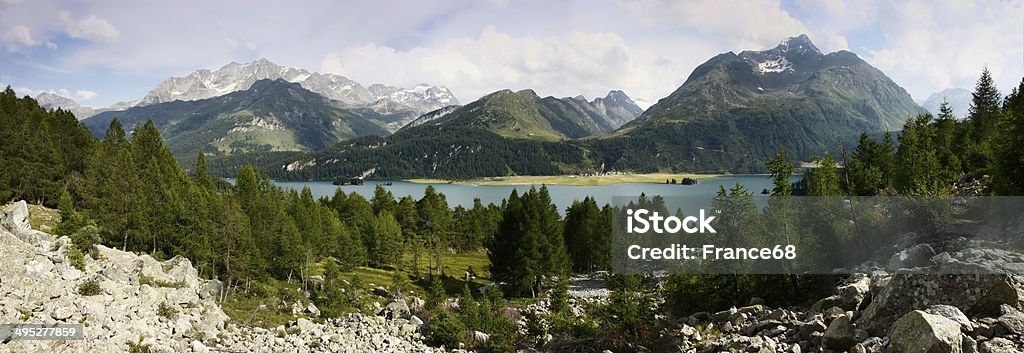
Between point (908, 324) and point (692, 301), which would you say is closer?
point (908, 324)

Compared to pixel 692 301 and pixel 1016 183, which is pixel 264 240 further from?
pixel 1016 183

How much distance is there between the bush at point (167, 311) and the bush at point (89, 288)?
9.39ft

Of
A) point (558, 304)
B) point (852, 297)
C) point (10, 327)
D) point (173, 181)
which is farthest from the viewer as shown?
point (173, 181)

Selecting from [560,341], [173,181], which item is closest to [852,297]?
[560,341]

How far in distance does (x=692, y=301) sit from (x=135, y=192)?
4716 cm

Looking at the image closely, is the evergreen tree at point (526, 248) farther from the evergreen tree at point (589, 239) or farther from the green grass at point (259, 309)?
the green grass at point (259, 309)

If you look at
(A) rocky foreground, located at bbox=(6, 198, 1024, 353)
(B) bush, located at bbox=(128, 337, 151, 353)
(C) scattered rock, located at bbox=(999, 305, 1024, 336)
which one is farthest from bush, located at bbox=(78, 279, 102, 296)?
(C) scattered rock, located at bbox=(999, 305, 1024, 336)

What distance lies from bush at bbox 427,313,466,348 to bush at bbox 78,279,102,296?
1689cm

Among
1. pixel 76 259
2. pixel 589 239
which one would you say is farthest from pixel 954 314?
pixel 589 239

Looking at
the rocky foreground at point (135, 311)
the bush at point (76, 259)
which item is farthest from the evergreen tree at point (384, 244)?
the bush at point (76, 259)

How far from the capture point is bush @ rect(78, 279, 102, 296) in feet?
70.0

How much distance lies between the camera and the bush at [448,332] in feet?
94.4

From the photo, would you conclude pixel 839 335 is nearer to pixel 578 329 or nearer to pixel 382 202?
pixel 578 329

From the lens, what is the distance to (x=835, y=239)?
25.7 metres
